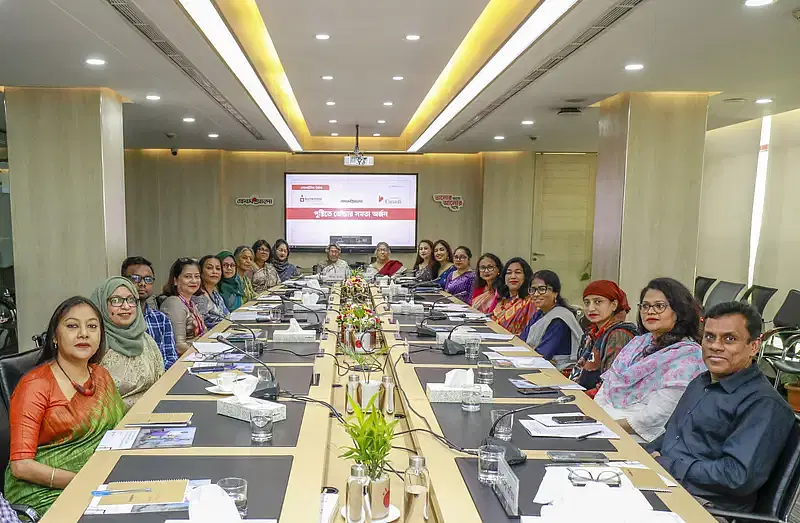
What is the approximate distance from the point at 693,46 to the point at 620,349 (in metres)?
2.20

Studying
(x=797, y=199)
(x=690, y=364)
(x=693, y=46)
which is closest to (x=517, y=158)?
(x=797, y=199)

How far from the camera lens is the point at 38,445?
2.01m

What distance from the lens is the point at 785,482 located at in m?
1.76

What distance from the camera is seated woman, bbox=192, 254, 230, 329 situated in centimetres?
471

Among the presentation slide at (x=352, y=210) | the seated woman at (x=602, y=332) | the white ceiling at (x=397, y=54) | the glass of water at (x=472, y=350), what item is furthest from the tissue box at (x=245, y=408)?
the presentation slide at (x=352, y=210)

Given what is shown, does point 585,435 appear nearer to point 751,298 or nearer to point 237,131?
point 751,298

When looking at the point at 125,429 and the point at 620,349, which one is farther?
the point at 620,349

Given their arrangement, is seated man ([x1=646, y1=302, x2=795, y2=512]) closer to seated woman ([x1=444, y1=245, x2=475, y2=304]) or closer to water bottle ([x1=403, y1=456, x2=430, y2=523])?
water bottle ([x1=403, y1=456, x2=430, y2=523])

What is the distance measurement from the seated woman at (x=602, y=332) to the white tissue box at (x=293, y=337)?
1.51 meters

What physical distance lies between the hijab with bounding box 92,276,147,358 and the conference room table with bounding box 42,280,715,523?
0.66ft

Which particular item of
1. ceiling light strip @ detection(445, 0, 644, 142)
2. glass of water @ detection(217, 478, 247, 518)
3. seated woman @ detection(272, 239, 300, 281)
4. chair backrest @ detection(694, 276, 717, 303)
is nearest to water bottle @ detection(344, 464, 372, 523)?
glass of water @ detection(217, 478, 247, 518)

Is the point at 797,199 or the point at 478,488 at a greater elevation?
the point at 797,199

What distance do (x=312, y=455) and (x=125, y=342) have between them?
4.33 ft

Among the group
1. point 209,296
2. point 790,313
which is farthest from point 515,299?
point 790,313
